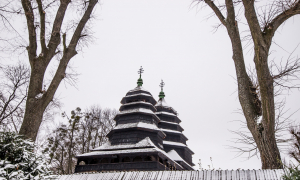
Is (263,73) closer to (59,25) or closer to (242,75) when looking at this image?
(242,75)

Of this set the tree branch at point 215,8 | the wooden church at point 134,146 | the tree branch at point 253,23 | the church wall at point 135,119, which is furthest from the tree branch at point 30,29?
the church wall at point 135,119

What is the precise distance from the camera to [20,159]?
195 inches

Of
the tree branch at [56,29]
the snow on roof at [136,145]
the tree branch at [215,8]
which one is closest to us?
the tree branch at [56,29]

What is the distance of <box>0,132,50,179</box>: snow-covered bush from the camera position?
4660mm

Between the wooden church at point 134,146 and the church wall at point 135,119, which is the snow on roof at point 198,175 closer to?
the wooden church at point 134,146

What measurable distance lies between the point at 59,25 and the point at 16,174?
4372 millimetres

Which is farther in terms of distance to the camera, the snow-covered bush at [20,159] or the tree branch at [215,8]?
the tree branch at [215,8]

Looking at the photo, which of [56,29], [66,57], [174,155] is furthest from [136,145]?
[56,29]

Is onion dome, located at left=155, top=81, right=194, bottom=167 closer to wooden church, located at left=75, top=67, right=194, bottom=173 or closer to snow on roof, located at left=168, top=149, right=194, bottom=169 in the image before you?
snow on roof, located at left=168, top=149, right=194, bottom=169

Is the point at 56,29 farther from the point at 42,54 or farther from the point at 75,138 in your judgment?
the point at 75,138

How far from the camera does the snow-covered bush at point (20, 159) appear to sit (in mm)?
4660

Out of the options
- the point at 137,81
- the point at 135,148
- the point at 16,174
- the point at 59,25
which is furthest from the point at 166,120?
the point at 16,174

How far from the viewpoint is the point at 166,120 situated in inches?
1257

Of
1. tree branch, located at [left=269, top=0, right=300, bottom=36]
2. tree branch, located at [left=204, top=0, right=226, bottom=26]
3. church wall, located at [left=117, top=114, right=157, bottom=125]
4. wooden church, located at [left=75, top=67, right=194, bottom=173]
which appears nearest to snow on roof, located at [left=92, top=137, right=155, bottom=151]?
wooden church, located at [left=75, top=67, right=194, bottom=173]
